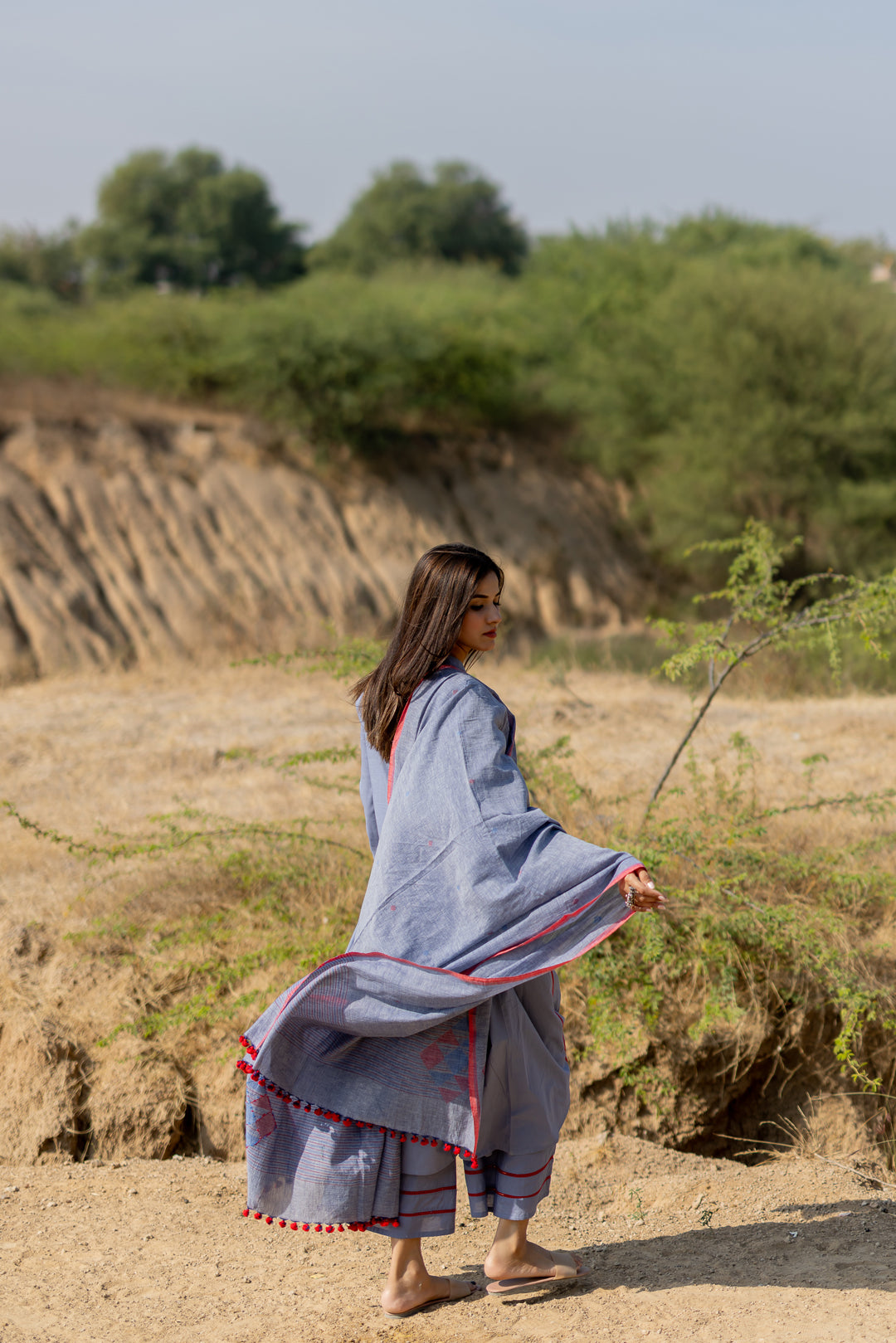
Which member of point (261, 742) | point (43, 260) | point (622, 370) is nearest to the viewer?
point (261, 742)

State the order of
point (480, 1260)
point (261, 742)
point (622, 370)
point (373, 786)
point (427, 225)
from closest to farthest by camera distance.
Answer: point (373, 786) → point (480, 1260) → point (261, 742) → point (622, 370) → point (427, 225)

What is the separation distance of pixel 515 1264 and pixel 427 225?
36156 mm

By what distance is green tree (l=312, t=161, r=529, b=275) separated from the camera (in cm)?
3472

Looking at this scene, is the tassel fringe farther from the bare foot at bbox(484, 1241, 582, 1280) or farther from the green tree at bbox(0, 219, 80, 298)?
the green tree at bbox(0, 219, 80, 298)

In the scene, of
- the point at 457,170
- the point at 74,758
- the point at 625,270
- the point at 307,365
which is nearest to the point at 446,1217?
the point at 74,758

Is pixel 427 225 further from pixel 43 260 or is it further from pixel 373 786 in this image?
pixel 373 786

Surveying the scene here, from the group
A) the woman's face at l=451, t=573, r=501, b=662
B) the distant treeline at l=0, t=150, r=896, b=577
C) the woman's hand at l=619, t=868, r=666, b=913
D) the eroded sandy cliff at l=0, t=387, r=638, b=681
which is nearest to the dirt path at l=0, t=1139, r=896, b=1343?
the woman's hand at l=619, t=868, r=666, b=913

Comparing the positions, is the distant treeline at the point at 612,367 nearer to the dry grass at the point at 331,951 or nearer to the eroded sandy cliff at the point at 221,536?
the eroded sandy cliff at the point at 221,536

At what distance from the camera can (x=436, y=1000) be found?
8.13 feet

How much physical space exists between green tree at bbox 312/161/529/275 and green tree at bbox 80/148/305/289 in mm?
1666

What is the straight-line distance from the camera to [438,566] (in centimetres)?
267

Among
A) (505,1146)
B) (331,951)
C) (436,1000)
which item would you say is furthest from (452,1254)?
(331,951)

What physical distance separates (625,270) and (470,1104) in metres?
18.3

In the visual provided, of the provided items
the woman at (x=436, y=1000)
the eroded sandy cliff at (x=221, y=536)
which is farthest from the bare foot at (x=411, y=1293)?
the eroded sandy cliff at (x=221, y=536)
